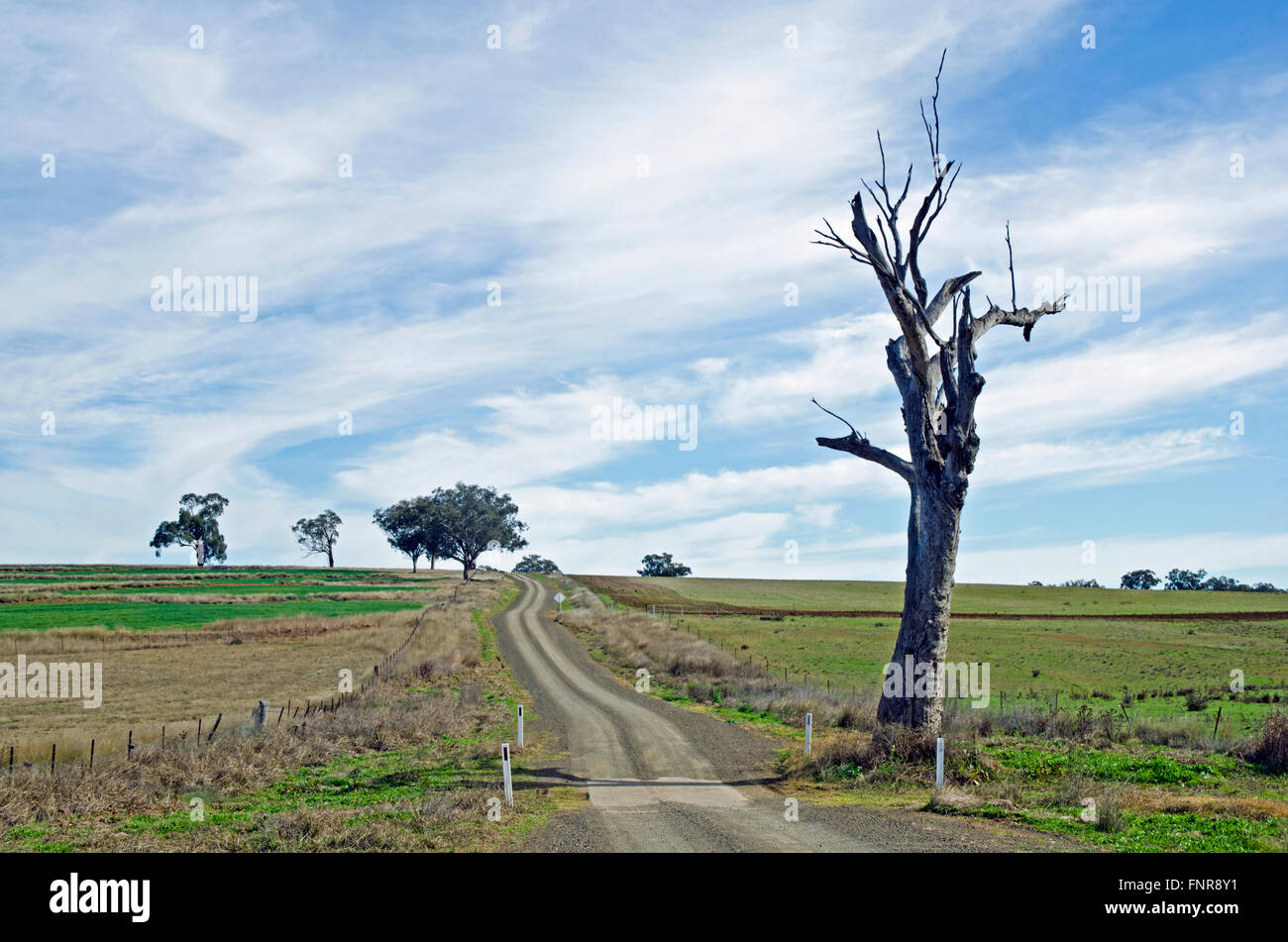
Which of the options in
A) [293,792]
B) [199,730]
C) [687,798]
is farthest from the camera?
[199,730]

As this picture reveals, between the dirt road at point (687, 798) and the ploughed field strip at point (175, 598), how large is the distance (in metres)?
47.4

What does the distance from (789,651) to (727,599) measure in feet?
204

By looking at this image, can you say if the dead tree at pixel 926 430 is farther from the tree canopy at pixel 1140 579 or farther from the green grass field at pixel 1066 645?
the tree canopy at pixel 1140 579

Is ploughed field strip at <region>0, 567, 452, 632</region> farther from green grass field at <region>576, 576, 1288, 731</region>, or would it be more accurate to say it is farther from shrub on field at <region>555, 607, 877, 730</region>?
shrub on field at <region>555, 607, 877, 730</region>

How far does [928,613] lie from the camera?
18.0 meters

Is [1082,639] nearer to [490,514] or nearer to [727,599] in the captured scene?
[727,599]

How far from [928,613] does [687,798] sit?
660 cm

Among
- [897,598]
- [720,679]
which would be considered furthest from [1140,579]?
[720,679]

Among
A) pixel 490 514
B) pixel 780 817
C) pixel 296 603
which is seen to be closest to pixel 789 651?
pixel 780 817

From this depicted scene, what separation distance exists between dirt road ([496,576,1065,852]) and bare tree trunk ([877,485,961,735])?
3.29 metres

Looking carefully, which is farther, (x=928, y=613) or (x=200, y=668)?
(x=200, y=668)

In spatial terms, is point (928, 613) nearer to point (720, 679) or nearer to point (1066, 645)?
point (720, 679)

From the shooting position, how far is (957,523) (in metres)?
18.1
